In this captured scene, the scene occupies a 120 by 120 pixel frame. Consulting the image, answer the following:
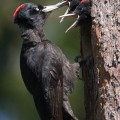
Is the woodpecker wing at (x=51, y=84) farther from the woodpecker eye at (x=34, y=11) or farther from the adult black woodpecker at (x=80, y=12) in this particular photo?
the woodpecker eye at (x=34, y=11)

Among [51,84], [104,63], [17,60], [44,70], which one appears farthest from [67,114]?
[17,60]

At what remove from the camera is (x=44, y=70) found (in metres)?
7.96

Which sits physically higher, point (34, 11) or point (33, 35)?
point (34, 11)

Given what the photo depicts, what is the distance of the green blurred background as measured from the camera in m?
9.55

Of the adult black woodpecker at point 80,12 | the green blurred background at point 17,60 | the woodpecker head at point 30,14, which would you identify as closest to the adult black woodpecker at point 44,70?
the woodpecker head at point 30,14

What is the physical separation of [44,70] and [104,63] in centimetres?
106

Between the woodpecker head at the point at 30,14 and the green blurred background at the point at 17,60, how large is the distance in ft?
3.08

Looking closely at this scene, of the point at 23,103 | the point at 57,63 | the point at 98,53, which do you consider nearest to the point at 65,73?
the point at 57,63

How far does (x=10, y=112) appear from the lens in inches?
412

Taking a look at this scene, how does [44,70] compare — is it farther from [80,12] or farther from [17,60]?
[17,60]

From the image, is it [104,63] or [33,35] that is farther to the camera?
[33,35]

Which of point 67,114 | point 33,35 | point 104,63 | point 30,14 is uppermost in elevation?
point 30,14

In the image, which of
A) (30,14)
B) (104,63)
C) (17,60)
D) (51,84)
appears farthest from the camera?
(17,60)

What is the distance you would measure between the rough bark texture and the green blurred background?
6.18 ft
